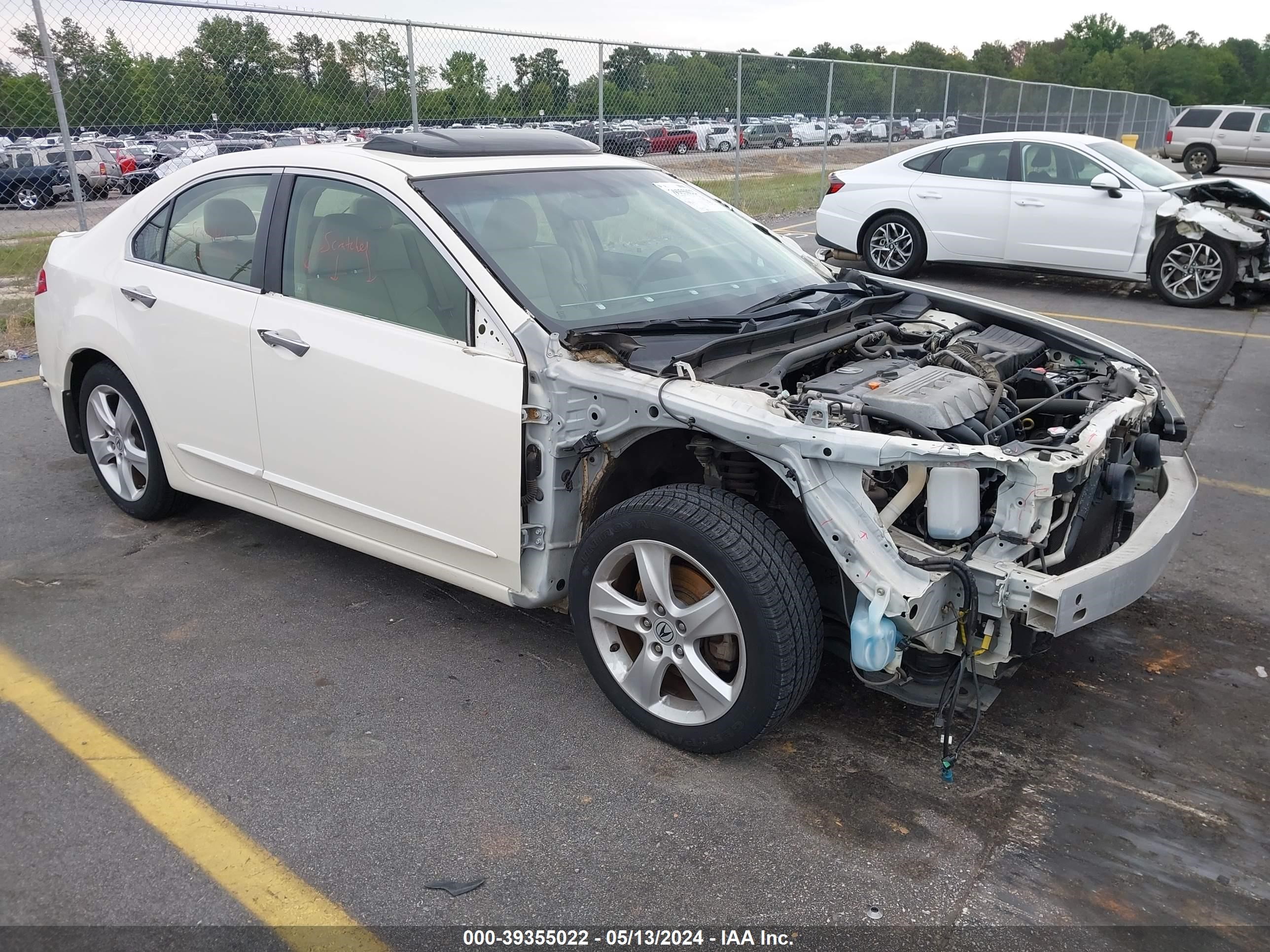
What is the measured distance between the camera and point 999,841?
9.17ft

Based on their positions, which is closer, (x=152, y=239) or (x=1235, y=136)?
(x=152, y=239)

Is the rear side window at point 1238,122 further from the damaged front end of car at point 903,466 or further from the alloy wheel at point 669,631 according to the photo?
the alloy wheel at point 669,631

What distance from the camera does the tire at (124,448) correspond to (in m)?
4.58

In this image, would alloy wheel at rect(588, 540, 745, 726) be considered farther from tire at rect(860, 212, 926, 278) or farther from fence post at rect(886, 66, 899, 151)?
fence post at rect(886, 66, 899, 151)

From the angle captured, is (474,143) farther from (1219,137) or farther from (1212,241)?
(1219,137)

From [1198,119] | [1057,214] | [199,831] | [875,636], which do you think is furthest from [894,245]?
[1198,119]

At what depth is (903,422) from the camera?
3.00m

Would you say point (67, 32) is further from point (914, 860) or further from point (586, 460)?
point (914, 860)

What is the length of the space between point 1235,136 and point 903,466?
29.5 meters

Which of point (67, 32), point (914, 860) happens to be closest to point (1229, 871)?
point (914, 860)

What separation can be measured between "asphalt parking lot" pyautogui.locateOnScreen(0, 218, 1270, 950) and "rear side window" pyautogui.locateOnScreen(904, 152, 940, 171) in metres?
7.75

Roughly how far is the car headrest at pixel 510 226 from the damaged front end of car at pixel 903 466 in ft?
1.81

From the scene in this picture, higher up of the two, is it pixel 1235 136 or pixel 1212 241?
pixel 1235 136

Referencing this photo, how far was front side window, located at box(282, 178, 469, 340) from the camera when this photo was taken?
11.5 ft
